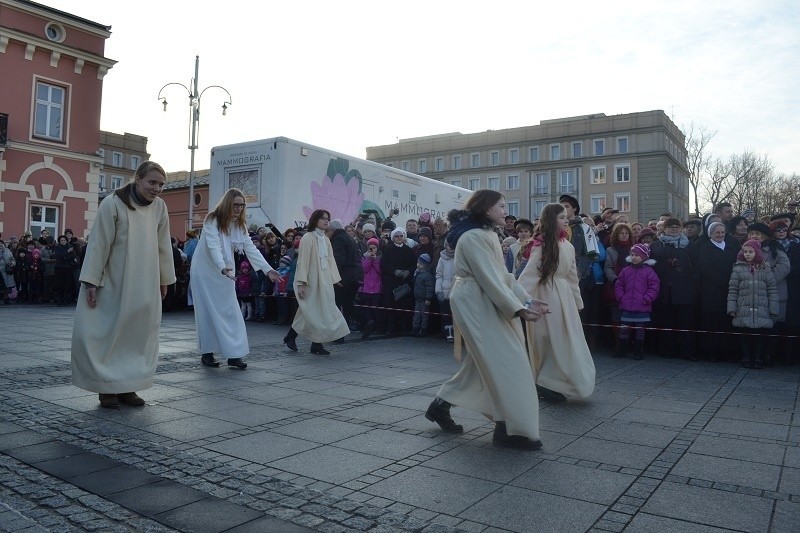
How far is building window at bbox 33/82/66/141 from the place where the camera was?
85.5ft

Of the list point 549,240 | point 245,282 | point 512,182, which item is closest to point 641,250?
point 549,240

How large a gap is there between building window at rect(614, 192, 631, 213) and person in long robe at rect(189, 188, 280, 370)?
64228 millimetres

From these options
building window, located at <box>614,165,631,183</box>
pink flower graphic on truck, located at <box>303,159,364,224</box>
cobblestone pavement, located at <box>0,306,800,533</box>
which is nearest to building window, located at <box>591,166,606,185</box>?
building window, located at <box>614,165,631,183</box>

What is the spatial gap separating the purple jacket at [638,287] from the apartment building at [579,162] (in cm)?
5529

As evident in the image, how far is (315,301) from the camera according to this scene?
9750 millimetres

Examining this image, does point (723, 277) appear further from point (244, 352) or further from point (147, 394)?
point (147, 394)

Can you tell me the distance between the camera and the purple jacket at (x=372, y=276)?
13219 millimetres

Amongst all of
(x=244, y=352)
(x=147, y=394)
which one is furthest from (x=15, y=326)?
(x=147, y=394)

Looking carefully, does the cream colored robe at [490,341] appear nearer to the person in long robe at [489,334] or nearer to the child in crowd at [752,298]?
the person in long robe at [489,334]

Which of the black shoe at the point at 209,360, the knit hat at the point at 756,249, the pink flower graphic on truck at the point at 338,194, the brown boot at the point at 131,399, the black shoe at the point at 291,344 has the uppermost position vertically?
the pink flower graphic on truck at the point at 338,194

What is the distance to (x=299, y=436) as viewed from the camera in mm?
4914

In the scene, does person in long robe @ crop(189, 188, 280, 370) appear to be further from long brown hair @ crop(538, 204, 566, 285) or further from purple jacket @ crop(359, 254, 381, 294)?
purple jacket @ crop(359, 254, 381, 294)

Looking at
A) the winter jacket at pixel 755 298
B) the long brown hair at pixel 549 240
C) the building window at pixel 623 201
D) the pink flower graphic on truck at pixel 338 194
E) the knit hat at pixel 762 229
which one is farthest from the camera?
the building window at pixel 623 201

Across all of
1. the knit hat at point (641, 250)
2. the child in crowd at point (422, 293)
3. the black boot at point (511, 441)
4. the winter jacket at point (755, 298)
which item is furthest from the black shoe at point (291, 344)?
the winter jacket at point (755, 298)
